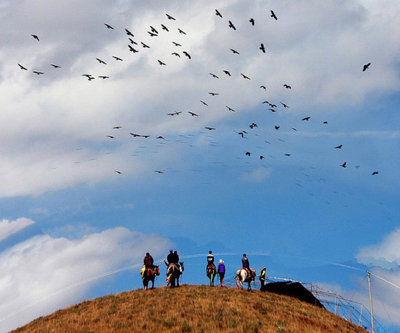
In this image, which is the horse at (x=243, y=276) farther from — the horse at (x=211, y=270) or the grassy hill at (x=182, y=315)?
the horse at (x=211, y=270)

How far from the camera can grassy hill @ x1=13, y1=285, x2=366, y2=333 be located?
2105 cm

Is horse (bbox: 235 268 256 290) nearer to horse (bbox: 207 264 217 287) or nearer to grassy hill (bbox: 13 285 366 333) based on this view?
grassy hill (bbox: 13 285 366 333)

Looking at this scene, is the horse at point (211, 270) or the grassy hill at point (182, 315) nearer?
the grassy hill at point (182, 315)

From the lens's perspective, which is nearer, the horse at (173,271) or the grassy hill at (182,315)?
the grassy hill at (182,315)

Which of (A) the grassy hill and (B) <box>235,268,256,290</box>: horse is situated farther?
(B) <box>235,268,256,290</box>: horse

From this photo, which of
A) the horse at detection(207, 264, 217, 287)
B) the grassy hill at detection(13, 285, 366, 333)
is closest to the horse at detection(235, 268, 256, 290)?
the grassy hill at detection(13, 285, 366, 333)

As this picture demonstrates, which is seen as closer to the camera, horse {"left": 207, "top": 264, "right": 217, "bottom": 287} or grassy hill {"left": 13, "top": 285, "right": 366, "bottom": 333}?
grassy hill {"left": 13, "top": 285, "right": 366, "bottom": 333}

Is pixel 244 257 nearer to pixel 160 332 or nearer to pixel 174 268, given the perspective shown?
pixel 174 268

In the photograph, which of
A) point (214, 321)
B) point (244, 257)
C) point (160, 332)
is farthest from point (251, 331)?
point (244, 257)

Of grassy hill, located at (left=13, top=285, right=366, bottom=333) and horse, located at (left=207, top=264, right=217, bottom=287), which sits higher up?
horse, located at (left=207, top=264, right=217, bottom=287)

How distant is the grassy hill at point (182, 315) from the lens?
2105 centimetres

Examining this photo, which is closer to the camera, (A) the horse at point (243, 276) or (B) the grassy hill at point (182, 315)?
(B) the grassy hill at point (182, 315)

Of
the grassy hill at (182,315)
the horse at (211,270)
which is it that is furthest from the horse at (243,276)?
the horse at (211,270)

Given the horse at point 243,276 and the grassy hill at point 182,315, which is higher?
the horse at point 243,276
